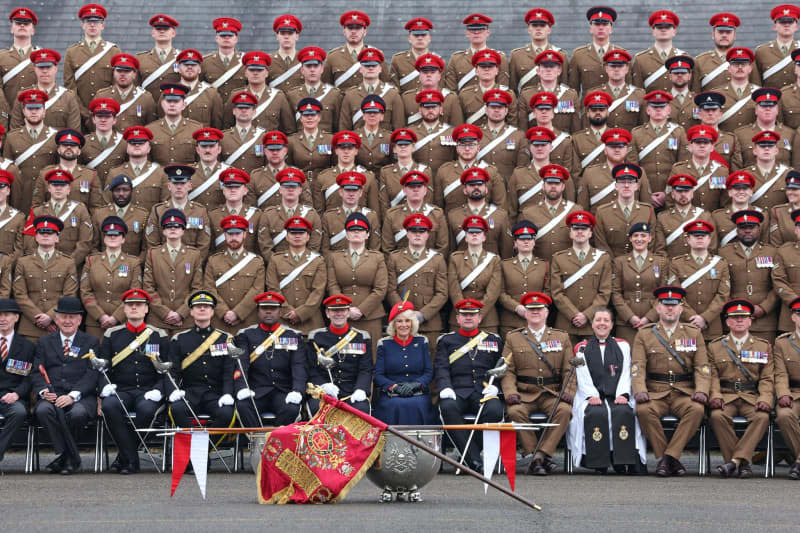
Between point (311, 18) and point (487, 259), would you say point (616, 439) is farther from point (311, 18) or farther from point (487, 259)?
point (311, 18)

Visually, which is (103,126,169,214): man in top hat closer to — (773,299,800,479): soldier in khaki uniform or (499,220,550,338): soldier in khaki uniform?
(499,220,550,338): soldier in khaki uniform

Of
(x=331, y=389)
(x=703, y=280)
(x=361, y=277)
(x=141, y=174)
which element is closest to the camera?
(x=331, y=389)

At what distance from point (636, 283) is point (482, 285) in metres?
1.35

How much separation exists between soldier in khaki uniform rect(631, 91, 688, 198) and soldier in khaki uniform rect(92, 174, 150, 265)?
4.75 m

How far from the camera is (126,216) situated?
48.9 ft

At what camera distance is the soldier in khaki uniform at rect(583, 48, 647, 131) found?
16078 millimetres

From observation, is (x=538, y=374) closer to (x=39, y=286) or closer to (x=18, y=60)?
(x=39, y=286)

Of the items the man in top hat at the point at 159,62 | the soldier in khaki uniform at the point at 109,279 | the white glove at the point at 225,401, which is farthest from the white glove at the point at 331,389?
the man in top hat at the point at 159,62

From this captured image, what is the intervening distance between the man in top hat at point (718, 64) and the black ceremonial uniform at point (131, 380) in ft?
20.5

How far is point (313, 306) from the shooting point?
560 inches

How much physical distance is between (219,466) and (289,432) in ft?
9.65

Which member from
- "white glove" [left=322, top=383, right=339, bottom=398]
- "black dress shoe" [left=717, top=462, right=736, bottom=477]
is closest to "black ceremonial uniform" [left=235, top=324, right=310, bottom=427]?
"white glove" [left=322, top=383, right=339, bottom=398]

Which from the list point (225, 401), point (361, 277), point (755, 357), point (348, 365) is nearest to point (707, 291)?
point (755, 357)

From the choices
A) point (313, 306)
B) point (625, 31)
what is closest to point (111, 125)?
point (313, 306)
